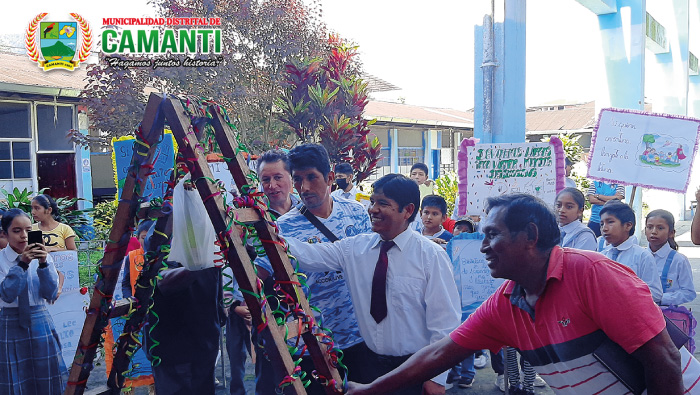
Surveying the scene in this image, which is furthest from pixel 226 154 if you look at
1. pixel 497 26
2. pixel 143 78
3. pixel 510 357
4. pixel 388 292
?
pixel 143 78

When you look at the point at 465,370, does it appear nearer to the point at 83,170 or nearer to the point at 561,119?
the point at 83,170

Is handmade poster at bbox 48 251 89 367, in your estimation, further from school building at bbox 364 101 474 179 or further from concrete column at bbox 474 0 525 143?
school building at bbox 364 101 474 179

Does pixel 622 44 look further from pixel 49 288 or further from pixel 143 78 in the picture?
pixel 49 288

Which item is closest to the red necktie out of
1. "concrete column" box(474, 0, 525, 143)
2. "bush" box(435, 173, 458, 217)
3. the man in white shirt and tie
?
the man in white shirt and tie

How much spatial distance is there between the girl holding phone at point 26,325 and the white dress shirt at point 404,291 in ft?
7.63

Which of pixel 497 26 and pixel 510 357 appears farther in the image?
pixel 497 26

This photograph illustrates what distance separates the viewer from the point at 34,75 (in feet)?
37.9

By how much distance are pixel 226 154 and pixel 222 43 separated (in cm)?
700

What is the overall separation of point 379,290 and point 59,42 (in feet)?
35.9

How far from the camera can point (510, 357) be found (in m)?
4.87

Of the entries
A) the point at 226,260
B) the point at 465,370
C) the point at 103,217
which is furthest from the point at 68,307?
the point at 103,217

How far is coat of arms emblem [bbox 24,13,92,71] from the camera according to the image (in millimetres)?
10969

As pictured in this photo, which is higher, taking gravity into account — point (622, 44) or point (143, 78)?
point (622, 44)

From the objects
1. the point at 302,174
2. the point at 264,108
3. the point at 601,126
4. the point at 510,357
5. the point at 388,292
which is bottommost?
the point at 510,357
